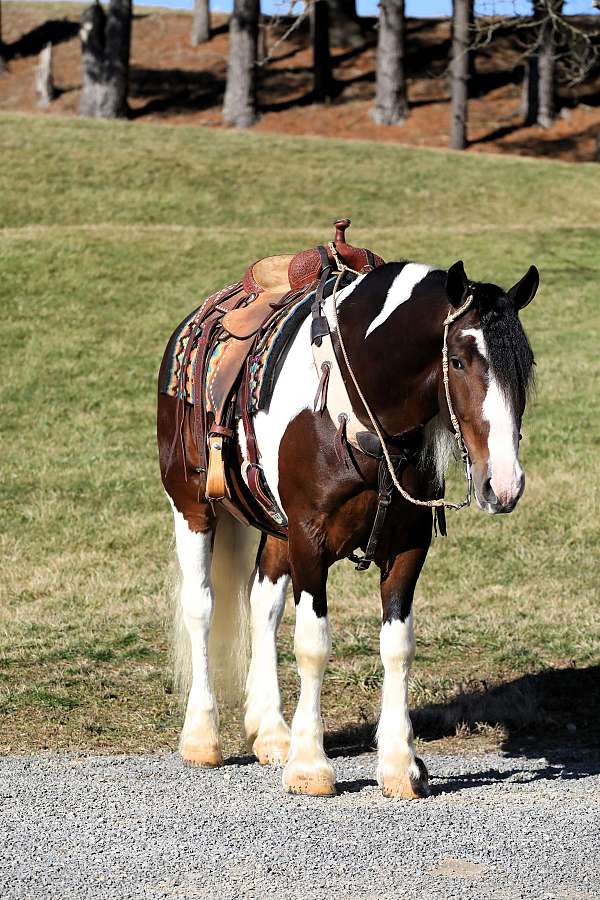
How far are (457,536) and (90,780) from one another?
5967mm

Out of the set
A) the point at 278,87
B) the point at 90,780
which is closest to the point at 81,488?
the point at 90,780

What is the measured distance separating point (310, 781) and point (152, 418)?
396 inches

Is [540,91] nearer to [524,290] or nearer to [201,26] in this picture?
[201,26]

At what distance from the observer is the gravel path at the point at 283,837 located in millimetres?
4242

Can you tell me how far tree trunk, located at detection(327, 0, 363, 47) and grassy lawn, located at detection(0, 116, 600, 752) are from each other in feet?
46.7

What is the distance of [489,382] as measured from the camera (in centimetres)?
458

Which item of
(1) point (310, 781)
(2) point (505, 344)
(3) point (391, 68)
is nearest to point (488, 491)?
(2) point (505, 344)

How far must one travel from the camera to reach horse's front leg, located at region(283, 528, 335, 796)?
5.21 m

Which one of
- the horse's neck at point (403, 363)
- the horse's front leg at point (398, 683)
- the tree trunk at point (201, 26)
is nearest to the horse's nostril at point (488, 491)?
the horse's neck at point (403, 363)

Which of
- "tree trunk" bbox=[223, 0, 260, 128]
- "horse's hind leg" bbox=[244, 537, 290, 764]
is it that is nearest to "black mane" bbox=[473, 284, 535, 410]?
"horse's hind leg" bbox=[244, 537, 290, 764]

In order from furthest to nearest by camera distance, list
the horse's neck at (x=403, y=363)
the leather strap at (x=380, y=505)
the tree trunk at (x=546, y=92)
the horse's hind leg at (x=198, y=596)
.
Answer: the tree trunk at (x=546, y=92) < the horse's hind leg at (x=198, y=596) < the leather strap at (x=380, y=505) < the horse's neck at (x=403, y=363)

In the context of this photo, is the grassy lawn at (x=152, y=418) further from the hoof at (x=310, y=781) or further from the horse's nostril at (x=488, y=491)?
the horse's nostril at (x=488, y=491)

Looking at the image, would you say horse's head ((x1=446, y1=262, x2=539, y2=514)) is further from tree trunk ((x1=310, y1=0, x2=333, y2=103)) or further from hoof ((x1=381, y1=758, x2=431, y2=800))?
tree trunk ((x1=310, y1=0, x2=333, y2=103))

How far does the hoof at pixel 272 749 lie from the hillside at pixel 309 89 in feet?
91.8
